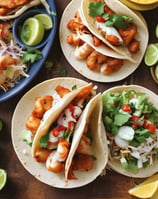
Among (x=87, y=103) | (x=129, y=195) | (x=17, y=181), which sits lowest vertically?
(x=129, y=195)

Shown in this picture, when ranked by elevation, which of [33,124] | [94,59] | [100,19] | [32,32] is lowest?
[33,124]

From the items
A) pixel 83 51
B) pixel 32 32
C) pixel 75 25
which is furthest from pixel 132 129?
pixel 32 32

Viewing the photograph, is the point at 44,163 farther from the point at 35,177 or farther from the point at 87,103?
the point at 87,103

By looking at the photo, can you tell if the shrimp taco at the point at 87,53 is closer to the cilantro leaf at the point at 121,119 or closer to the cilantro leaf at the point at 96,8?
the cilantro leaf at the point at 96,8

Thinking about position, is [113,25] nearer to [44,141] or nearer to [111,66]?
[111,66]

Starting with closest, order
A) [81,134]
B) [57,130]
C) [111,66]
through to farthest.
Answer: [81,134] → [57,130] → [111,66]

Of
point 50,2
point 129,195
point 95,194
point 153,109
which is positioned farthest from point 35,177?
point 50,2

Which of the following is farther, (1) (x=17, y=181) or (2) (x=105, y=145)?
(1) (x=17, y=181)
